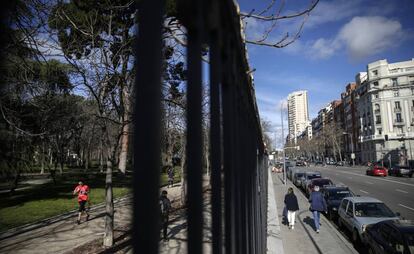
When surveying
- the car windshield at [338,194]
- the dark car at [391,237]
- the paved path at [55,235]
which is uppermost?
the car windshield at [338,194]

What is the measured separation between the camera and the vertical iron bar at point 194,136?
A: 38.9 inches

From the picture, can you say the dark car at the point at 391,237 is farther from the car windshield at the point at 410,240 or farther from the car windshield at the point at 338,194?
the car windshield at the point at 338,194

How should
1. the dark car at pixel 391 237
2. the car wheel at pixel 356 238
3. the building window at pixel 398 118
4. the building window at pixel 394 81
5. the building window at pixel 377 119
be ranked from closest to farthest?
the dark car at pixel 391 237, the car wheel at pixel 356 238, the building window at pixel 398 118, the building window at pixel 394 81, the building window at pixel 377 119

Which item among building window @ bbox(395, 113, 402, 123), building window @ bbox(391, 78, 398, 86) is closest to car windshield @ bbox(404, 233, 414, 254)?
building window @ bbox(395, 113, 402, 123)

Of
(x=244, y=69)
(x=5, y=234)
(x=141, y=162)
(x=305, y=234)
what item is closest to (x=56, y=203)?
(x=5, y=234)

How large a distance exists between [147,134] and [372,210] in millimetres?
13851

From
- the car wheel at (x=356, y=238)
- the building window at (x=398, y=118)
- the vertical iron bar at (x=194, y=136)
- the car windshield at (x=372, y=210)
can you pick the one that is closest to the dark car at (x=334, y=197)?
the car windshield at (x=372, y=210)

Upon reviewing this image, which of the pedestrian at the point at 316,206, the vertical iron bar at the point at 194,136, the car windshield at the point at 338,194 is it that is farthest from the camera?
the car windshield at the point at 338,194

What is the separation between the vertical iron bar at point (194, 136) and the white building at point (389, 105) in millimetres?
91865

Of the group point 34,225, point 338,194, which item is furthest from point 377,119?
point 34,225

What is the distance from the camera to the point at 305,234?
520 inches

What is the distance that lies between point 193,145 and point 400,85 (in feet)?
323

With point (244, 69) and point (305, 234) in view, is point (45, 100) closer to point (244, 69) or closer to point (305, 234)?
point (244, 69)

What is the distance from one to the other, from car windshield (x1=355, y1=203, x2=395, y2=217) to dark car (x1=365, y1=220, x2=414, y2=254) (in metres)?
2.47
